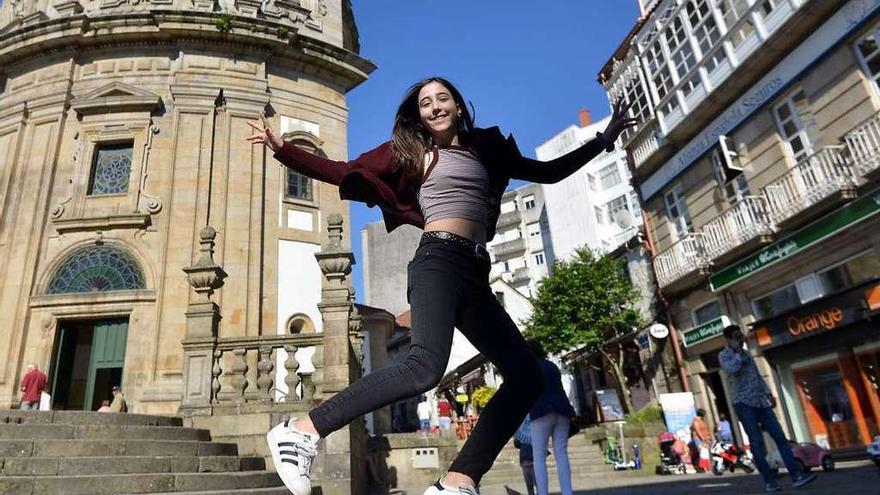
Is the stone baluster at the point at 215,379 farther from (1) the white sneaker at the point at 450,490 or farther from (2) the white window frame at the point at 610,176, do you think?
(2) the white window frame at the point at 610,176

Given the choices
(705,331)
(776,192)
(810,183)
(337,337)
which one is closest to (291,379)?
(337,337)

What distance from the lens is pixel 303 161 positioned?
2609 millimetres

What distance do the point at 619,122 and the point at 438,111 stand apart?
1137 millimetres

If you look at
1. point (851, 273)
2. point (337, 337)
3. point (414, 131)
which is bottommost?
point (414, 131)

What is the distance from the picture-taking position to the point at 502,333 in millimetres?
2389

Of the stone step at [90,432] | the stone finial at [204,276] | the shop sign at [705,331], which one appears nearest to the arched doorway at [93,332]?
the stone finial at [204,276]

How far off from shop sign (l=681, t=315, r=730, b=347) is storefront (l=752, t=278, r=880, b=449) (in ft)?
3.75

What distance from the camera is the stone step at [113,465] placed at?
216 inches

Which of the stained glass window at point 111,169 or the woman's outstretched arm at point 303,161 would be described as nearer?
the woman's outstretched arm at point 303,161

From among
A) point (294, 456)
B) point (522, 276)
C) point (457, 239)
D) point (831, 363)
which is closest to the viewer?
point (294, 456)

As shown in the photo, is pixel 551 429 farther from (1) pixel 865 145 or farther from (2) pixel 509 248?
(2) pixel 509 248

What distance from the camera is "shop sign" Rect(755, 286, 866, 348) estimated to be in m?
11.6

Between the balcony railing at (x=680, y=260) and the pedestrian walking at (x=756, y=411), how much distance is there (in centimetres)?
1121

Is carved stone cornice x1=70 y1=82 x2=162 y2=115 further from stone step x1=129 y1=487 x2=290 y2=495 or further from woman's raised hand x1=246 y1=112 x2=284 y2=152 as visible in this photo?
woman's raised hand x1=246 y1=112 x2=284 y2=152
